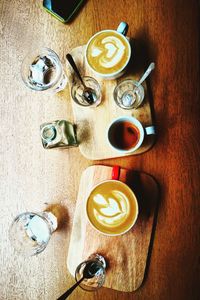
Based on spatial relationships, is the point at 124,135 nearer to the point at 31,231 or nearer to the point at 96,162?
the point at 96,162

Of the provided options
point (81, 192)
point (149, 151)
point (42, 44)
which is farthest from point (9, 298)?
point (42, 44)

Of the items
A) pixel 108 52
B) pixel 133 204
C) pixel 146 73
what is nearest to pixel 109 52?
pixel 108 52

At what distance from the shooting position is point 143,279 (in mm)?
1009

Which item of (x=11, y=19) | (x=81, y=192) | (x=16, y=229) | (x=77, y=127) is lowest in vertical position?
(x=16, y=229)

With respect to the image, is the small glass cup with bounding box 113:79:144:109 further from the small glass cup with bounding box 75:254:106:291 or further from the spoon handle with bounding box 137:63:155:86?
the small glass cup with bounding box 75:254:106:291

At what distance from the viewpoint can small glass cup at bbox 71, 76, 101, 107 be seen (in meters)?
1.05

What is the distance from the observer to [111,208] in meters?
0.99

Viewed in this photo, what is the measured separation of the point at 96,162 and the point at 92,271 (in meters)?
0.37

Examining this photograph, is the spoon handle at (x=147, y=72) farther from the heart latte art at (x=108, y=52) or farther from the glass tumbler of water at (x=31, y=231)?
the glass tumbler of water at (x=31, y=231)

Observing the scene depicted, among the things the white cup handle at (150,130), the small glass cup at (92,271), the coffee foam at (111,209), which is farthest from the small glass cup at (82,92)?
the small glass cup at (92,271)

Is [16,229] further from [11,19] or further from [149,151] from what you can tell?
[11,19]

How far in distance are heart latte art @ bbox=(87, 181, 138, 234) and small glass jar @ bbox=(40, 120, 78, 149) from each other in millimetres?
193

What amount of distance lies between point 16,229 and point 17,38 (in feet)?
2.37

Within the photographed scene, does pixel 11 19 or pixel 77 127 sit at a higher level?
pixel 11 19
